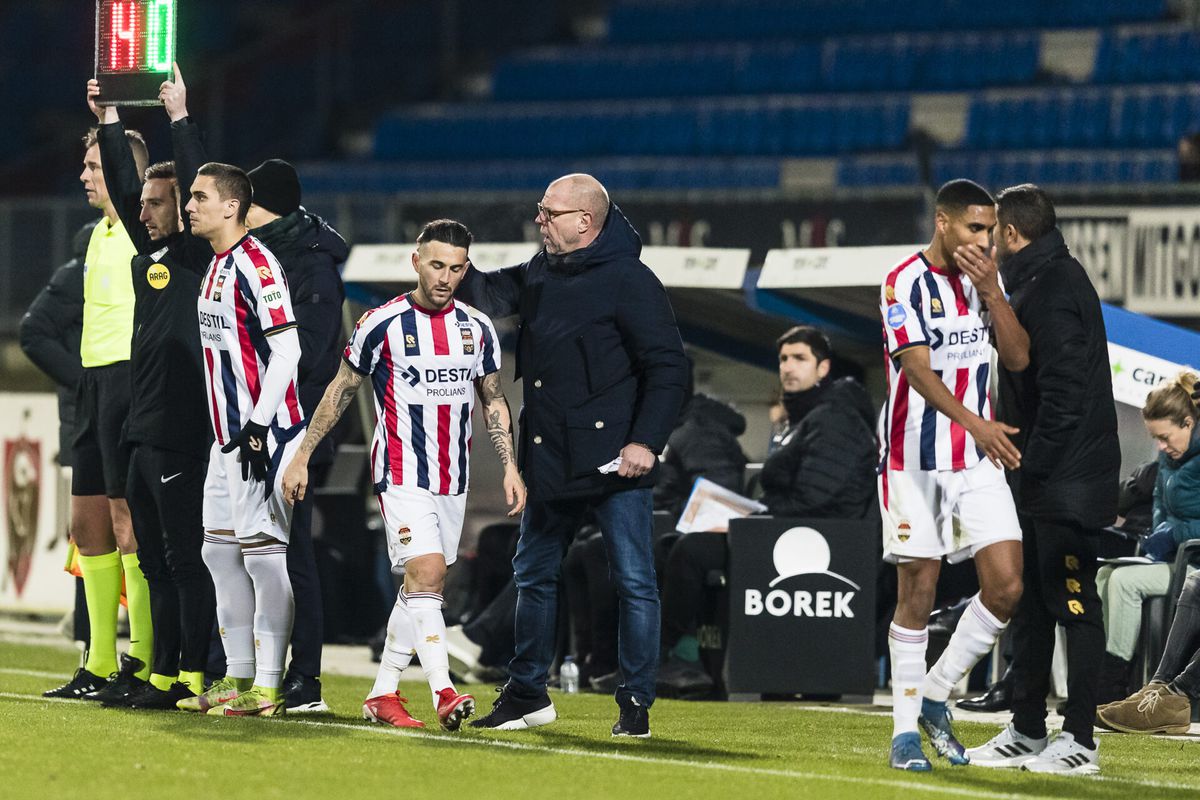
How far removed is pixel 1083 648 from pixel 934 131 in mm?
12783

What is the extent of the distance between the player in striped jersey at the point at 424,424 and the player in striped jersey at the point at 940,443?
4.27ft

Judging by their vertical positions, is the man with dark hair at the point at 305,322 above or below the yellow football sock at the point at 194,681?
above

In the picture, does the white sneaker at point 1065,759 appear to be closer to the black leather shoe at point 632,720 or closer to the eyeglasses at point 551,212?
the black leather shoe at point 632,720

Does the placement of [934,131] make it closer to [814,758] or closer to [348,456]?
[348,456]

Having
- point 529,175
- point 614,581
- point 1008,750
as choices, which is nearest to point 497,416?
point 614,581

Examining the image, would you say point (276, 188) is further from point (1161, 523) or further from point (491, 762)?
point (1161, 523)

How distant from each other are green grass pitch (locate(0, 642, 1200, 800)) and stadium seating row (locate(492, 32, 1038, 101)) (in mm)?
12198

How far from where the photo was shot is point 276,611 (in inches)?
272

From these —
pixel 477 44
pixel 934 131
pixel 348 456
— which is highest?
pixel 477 44

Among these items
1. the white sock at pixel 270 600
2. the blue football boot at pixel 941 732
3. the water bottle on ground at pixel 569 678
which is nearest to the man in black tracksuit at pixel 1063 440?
the blue football boot at pixel 941 732

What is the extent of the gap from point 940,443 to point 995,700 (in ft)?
9.08

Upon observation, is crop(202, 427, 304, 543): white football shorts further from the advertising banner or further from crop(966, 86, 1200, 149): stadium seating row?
crop(966, 86, 1200, 149): stadium seating row

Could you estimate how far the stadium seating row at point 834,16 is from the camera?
1894 centimetres

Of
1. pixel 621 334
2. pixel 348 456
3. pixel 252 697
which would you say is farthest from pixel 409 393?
pixel 348 456
